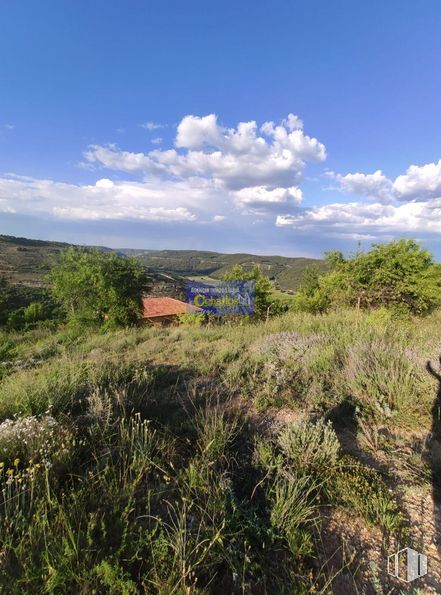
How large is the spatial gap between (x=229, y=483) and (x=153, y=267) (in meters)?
91.6

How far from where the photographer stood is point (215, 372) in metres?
4.52

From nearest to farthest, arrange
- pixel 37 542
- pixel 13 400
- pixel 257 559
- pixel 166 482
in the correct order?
pixel 37 542 → pixel 257 559 → pixel 166 482 → pixel 13 400

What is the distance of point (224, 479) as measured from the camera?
6.45 feet

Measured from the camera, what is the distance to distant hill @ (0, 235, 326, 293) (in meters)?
46.9

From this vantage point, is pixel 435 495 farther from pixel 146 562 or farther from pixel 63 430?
pixel 63 430

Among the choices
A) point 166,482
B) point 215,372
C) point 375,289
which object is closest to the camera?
point 166,482

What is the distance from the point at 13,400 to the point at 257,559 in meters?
2.84

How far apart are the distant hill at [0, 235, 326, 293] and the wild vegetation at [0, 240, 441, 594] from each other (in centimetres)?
1854

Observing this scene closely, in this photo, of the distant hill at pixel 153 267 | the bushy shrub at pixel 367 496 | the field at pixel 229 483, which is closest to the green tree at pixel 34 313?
the distant hill at pixel 153 267

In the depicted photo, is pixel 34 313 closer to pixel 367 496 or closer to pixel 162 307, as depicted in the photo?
pixel 162 307

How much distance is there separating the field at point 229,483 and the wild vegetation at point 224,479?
1 centimetres

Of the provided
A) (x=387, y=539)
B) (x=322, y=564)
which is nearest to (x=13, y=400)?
(x=322, y=564)

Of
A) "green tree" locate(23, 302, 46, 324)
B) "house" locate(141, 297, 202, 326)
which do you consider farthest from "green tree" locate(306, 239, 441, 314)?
"green tree" locate(23, 302, 46, 324)

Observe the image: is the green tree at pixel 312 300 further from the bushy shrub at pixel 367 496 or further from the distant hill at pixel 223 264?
the distant hill at pixel 223 264
